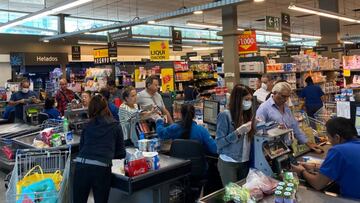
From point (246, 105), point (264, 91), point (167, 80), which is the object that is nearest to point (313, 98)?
point (264, 91)

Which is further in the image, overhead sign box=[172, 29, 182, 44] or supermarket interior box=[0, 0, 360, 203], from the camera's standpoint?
overhead sign box=[172, 29, 182, 44]

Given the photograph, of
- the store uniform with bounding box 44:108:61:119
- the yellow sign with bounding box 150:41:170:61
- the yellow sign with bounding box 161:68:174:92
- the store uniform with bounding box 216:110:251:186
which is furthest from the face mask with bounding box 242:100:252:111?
the yellow sign with bounding box 150:41:170:61

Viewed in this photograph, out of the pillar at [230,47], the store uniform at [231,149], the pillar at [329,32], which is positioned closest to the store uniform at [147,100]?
the store uniform at [231,149]

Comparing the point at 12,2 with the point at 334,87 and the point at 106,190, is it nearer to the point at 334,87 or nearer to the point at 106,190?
the point at 106,190

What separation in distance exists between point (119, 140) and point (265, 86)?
14.6 ft

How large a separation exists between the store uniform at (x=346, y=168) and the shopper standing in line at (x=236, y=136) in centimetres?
87

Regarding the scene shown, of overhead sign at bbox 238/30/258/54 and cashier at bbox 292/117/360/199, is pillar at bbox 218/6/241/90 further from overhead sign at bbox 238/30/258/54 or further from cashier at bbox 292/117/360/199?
cashier at bbox 292/117/360/199

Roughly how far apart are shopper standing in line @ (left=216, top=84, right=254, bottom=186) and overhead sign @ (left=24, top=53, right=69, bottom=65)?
540 inches

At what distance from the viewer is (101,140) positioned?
3264 millimetres

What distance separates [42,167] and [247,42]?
336 inches

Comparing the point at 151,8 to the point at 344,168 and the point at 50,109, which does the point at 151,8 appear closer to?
the point at 50,109

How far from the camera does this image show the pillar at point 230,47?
10141 mm

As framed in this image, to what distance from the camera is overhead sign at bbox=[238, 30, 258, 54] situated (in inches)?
425

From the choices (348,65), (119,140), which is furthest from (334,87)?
(119,140)
